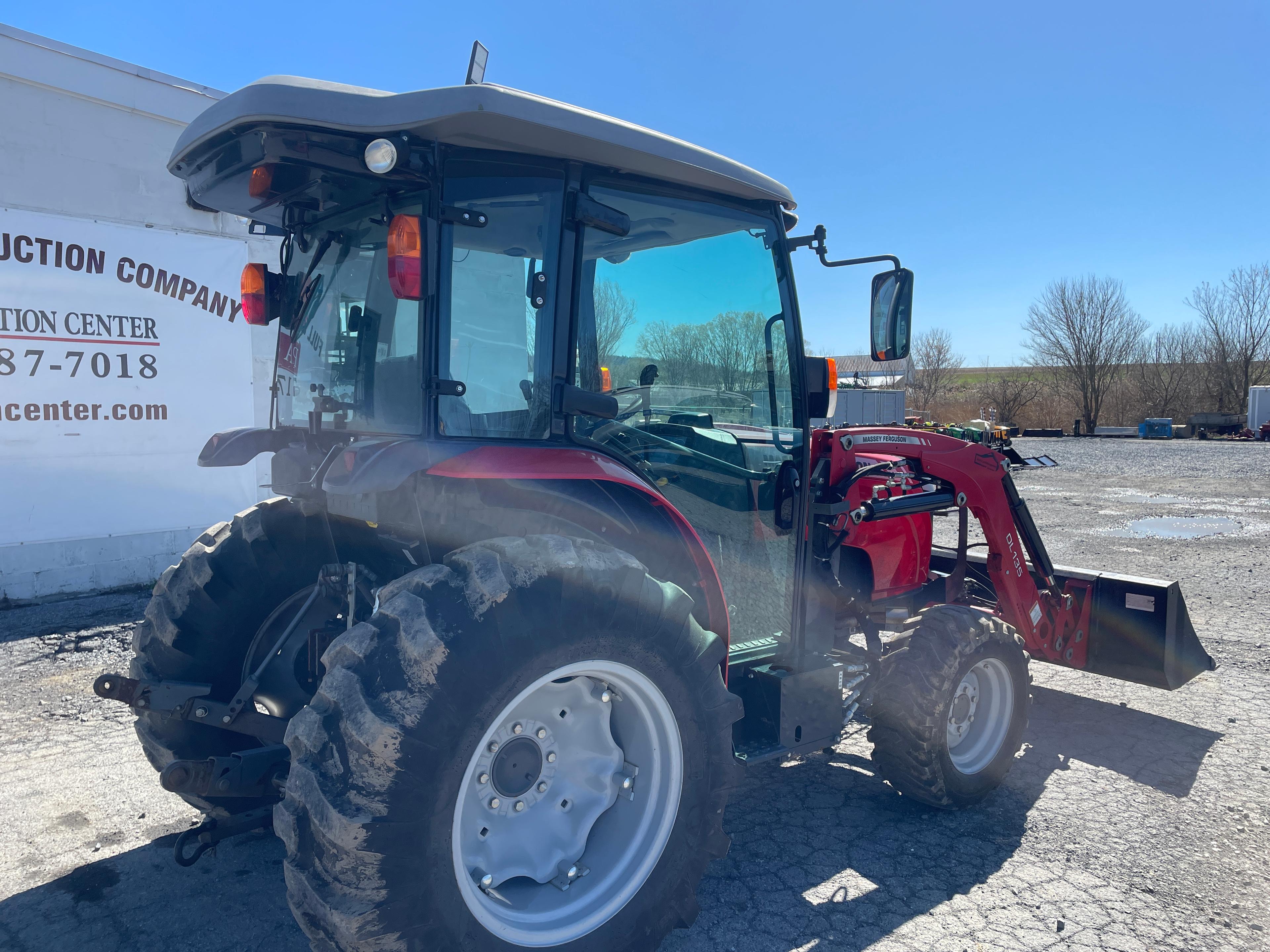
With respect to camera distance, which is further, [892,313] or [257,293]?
[892,313]

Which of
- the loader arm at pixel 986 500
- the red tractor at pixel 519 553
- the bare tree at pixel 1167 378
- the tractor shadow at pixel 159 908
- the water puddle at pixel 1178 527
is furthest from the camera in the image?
the bare tree at pixel 1167 378

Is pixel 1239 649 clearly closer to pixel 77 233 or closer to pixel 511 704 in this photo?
pixel 511 704

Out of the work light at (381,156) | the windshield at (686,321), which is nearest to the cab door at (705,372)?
the windshield at (686,321)

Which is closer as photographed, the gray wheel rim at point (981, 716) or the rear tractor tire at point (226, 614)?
the rear tractor tire at point (226, 614)

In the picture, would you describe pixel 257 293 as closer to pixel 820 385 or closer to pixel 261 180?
pixel 261 180

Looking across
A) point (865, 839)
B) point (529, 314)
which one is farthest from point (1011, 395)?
point (529, 314)

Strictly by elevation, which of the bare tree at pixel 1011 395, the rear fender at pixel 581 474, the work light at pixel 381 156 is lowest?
the rear fender at pixel 581 474

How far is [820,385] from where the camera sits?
3410 millimetres

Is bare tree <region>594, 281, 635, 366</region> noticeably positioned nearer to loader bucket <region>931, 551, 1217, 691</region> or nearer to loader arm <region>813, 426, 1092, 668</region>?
loader arm <region>813, 426, 1092, 668</region>

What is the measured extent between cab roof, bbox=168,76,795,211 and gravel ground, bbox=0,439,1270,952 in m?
2.46

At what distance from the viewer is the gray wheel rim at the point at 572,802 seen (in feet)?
7.58

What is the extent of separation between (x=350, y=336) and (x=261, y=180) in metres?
0.54

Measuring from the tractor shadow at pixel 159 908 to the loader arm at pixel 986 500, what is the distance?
274 cm

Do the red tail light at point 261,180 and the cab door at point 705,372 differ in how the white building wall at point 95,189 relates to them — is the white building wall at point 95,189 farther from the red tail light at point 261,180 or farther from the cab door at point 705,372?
the cab door at point 705,372
